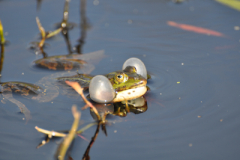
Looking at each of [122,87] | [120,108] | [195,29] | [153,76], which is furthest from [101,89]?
[195,29]

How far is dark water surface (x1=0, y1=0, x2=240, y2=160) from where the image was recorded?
122 inches

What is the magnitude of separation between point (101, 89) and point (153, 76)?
1160 millimetres

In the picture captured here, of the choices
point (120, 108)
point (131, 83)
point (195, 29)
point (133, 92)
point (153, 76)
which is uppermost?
point (131, 83)

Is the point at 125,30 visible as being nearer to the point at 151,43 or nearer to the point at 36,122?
the point at 151,43

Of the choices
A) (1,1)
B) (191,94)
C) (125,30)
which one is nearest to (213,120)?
(191,94)

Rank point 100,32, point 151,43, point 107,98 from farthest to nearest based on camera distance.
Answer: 1. point 100,32
2. point 151,43
3. point 107,98

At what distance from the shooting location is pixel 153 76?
4.42 metres

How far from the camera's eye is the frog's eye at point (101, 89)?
3.51m

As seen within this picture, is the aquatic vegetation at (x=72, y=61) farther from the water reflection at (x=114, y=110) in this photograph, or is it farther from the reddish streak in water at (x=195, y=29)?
the reddish streak in water at (x=195, y=29)

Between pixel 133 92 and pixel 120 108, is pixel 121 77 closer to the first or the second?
pixel 133 92

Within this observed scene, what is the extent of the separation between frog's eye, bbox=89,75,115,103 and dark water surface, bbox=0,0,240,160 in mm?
268

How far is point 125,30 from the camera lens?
5.71 metres

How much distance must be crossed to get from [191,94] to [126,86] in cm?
93

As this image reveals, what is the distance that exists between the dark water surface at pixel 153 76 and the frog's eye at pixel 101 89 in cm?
27
